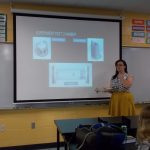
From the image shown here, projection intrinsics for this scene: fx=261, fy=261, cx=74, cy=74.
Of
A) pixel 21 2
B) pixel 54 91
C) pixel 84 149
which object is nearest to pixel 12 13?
pixel 21 2

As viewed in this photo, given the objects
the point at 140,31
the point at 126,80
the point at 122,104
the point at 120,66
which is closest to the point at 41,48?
the point at 120,66

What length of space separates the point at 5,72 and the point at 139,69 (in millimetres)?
2427

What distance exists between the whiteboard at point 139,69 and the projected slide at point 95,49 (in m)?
0.47

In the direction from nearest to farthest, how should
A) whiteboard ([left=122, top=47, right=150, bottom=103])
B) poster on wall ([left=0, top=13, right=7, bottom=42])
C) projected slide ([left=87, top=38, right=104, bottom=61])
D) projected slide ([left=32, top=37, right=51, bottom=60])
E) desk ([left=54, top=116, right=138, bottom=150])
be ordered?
1. desk ([left=54, top=116, right=138, bottom=150])
2. poster on wall ([left=0, top=13, right=7, bottom=42])
3. projected slide ([left=32, top=37, right=51, bottom=60])
4. projected slide ([left=87, top=38, right=104, bottom=61])
5. whiteboard ([left=122, top=47, right=150, bottom=103])

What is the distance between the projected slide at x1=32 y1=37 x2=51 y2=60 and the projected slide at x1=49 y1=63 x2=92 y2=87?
0.19 meters

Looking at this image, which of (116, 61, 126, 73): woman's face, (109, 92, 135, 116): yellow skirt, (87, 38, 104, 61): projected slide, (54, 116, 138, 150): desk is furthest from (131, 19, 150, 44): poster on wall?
(54, 116, 138, 150): desk

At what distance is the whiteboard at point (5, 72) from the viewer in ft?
13.6

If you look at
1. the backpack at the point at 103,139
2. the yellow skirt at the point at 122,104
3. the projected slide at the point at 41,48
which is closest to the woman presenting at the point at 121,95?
the yellow skirt at the point at 122,104

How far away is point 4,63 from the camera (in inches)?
163

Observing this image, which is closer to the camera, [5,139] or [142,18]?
[5,139]

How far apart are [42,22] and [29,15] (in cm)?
24

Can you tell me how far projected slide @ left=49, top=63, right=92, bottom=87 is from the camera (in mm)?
4359

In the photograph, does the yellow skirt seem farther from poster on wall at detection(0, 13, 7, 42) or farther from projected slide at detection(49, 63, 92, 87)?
poster on wall at detection(0, 13, 7, 42)

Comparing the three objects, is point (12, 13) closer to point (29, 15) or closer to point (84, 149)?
point (29, 15)
